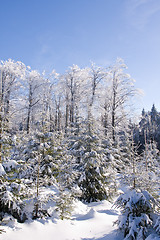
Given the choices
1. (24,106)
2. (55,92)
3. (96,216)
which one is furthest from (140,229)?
(55,92)

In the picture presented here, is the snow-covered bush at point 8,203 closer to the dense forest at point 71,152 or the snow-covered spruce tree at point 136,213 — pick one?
the dense forest at point 71,152

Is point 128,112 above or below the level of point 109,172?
above

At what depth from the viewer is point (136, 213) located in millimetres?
4512

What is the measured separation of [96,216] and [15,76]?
18.3 meters

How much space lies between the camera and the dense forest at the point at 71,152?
4.92m

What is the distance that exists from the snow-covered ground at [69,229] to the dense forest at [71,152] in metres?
0.34

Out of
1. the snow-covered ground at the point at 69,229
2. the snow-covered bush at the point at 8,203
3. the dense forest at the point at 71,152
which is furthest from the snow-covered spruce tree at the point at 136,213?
the snow-covered bush at the point at 8,203

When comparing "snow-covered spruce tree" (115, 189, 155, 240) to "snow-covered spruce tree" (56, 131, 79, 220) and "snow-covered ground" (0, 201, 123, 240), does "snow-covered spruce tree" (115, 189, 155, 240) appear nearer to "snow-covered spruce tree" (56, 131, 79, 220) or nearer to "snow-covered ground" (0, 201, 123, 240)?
"snow-covered ground" (0, 201, 123, 240)

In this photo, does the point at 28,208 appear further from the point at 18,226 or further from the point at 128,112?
the point at 128,112

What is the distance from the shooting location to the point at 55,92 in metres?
23.5

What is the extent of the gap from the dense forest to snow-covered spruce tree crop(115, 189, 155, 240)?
0.08 ft

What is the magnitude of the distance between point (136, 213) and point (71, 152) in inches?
207

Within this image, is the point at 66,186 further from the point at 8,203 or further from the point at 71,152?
the point at 8,203

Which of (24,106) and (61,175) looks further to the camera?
(24,106)
